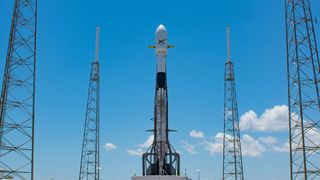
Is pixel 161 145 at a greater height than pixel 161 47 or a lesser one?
lesser

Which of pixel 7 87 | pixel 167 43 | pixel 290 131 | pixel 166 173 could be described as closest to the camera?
pixel 7 87

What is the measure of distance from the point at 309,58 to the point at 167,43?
595 inches

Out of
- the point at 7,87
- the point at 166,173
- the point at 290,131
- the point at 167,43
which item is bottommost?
the point at 166,173

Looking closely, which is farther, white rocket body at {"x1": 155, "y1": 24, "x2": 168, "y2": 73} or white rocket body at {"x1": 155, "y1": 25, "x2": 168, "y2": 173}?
white rocket body at {"x1": 155, "y1": 24, "x2": 168, "y2": 73}

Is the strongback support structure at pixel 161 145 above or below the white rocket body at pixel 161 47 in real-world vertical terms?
below

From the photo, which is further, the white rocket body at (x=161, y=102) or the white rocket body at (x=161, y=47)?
the white rocket body at (x=161, y=47)

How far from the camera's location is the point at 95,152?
45.6 m

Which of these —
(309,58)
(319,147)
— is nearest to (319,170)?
(319,147)

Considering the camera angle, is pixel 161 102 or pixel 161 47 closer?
pixel 161 102

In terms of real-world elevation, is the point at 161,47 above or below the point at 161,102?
above

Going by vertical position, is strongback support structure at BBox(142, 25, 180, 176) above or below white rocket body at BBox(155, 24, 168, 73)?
below

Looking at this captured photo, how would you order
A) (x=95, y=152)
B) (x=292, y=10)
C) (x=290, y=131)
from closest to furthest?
(x=290, y=131)
(x=292, y=10)
(x=95, y=152)

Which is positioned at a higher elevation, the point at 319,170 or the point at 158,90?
the point at 158,90

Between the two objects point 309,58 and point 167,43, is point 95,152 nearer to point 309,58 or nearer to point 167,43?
point 167,43
